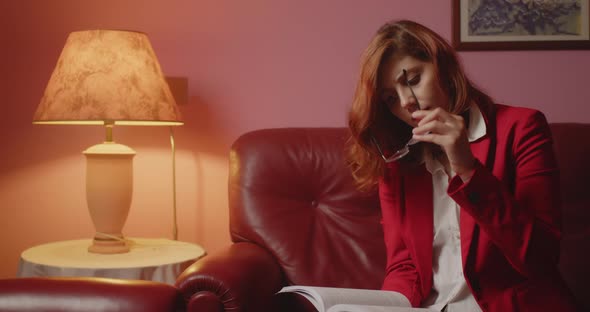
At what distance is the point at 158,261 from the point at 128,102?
470 millimetres

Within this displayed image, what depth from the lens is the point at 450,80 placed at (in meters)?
1.38

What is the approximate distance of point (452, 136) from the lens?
3.70 feet

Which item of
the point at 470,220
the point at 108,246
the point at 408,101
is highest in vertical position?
the point at 408,101

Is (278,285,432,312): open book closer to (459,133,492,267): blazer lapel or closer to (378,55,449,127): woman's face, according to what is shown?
(459,133,492,267): blazer lapel

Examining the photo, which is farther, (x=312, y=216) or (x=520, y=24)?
(x=520, y=24)

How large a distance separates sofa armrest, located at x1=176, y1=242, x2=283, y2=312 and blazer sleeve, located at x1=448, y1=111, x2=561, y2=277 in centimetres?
56

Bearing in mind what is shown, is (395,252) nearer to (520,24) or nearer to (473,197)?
(473,197)

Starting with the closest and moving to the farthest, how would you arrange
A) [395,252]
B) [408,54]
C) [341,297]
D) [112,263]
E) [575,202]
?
[341,297] → [408,54] → [395,252] → [112,263] → [575,202]

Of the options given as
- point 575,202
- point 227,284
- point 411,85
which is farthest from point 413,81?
point 575,202

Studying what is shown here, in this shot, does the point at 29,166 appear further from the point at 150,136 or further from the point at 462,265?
the point at 462,265

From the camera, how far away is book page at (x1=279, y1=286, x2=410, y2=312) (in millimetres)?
1225

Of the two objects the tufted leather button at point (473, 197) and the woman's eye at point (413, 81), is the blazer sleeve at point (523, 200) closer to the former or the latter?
the tufted leather button at point (473, 197)

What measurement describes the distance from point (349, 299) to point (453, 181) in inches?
13.4

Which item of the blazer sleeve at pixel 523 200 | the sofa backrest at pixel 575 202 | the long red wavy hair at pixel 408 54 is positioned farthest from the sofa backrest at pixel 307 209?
the blazer sleeve at pixel 523 200
